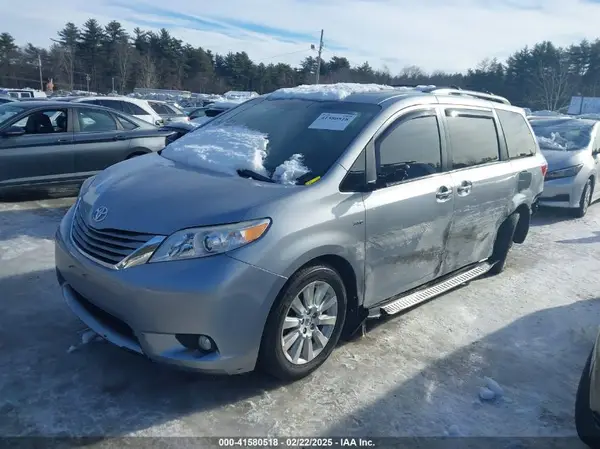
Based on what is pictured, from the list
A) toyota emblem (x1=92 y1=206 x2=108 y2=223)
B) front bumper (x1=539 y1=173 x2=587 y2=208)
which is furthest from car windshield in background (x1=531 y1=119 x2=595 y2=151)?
toyota emblem (x1=92 y1=206 x2=108 y2=223)

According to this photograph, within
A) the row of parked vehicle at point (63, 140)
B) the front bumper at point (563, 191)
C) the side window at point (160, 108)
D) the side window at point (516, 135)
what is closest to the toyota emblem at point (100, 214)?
the row of parked vehicle at point (63, 140)

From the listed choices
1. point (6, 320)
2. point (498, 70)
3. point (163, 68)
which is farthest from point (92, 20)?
point (6, 320)

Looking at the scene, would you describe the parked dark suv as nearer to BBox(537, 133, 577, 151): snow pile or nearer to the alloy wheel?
the alloy wheel

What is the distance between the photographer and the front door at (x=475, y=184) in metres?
4.36

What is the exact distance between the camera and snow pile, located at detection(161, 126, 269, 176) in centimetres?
362

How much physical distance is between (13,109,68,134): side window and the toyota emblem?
505 cm

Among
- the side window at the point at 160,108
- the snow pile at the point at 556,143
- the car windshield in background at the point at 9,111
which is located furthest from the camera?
the side window at the point at 160,108

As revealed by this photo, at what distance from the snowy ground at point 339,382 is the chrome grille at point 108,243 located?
78cm

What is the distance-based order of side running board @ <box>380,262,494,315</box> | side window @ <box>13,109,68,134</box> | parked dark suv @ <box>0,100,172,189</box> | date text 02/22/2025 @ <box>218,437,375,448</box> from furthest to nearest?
side window @ <box>13,109,68,134</box> → parked dark suv @ <box>0,100,172,189</box> → side running board @ <box>380,262,494,315</box> → date text 02/22/2025 @ <box>218,437,375,448</box>

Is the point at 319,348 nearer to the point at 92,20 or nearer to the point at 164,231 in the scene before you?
the point at 164,231

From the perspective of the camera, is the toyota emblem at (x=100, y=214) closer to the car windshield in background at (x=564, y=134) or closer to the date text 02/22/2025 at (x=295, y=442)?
→ the date text 02/22/2025 at (x=295, y=442)

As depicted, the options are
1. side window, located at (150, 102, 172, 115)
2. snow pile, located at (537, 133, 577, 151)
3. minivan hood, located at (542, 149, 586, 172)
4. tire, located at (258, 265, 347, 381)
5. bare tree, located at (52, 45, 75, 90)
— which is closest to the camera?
tire, located at (258, 265, 347, 381)

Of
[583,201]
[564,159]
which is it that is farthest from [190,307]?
[583,201]

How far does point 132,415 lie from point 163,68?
7476cm
